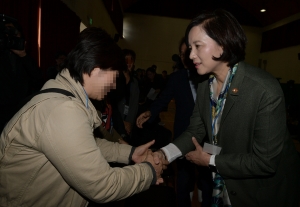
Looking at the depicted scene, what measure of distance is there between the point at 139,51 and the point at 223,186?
47.0ft

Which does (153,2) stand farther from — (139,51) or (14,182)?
(14,182)

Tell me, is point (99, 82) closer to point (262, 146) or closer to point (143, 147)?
point (143, 147)

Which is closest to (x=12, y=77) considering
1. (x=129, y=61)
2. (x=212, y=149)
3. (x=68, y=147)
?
(x=129, y=61)

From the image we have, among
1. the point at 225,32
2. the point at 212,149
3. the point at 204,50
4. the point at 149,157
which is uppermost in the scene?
the point at 225,32

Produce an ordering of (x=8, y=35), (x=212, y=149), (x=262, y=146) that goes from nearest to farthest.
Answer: (x=262, y=146), (x=212, y=149), (x=8, y=35)

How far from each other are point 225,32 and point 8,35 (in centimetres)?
174

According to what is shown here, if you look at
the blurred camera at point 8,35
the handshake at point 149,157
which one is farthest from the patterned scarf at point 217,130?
the blurred camera at point 8,35

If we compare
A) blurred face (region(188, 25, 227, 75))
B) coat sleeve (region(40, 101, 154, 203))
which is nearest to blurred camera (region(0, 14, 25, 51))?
coat sleeve (region(40, 101, 154, 203))

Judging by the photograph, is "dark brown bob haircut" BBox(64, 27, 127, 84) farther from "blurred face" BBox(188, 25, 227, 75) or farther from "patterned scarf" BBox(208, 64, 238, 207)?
"patterned scarf" BBox(208, 64, 238, 207)

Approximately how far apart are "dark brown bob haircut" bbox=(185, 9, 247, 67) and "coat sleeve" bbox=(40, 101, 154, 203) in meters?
0.86

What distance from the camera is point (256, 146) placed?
50.6 inches

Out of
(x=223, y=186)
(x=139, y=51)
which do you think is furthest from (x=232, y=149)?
(x=139, y=51)

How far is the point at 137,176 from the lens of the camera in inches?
47.0

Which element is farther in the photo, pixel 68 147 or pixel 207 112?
pixel 207 112
